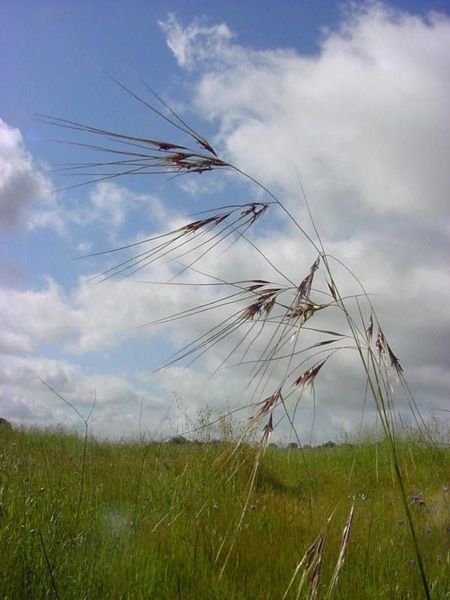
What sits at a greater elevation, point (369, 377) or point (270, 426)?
point (369, 377)

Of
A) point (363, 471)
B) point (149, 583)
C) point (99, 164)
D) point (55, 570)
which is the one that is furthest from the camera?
point (363, 471)

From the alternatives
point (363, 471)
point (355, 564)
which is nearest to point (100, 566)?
point (355, 564)

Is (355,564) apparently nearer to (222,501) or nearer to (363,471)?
(222,501)

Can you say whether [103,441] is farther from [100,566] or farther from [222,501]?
[100,566]

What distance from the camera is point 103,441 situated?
11.0 m

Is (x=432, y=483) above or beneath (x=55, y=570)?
above

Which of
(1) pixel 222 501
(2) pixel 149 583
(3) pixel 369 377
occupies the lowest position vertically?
(2) pixel 149 583

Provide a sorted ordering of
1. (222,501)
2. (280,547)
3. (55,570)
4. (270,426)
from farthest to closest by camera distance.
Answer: (222,501) → (280,547) → (55,570) → (270,426)

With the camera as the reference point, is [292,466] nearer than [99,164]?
No

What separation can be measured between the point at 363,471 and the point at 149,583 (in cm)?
643

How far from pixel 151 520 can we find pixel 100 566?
1485 mm

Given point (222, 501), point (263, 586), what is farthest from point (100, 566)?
point (222, 501)

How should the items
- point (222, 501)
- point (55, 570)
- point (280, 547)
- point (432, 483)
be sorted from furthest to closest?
point (432, 483), point (222, 501), point (280, 547), point (55, 570)

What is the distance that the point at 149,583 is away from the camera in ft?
9.70
